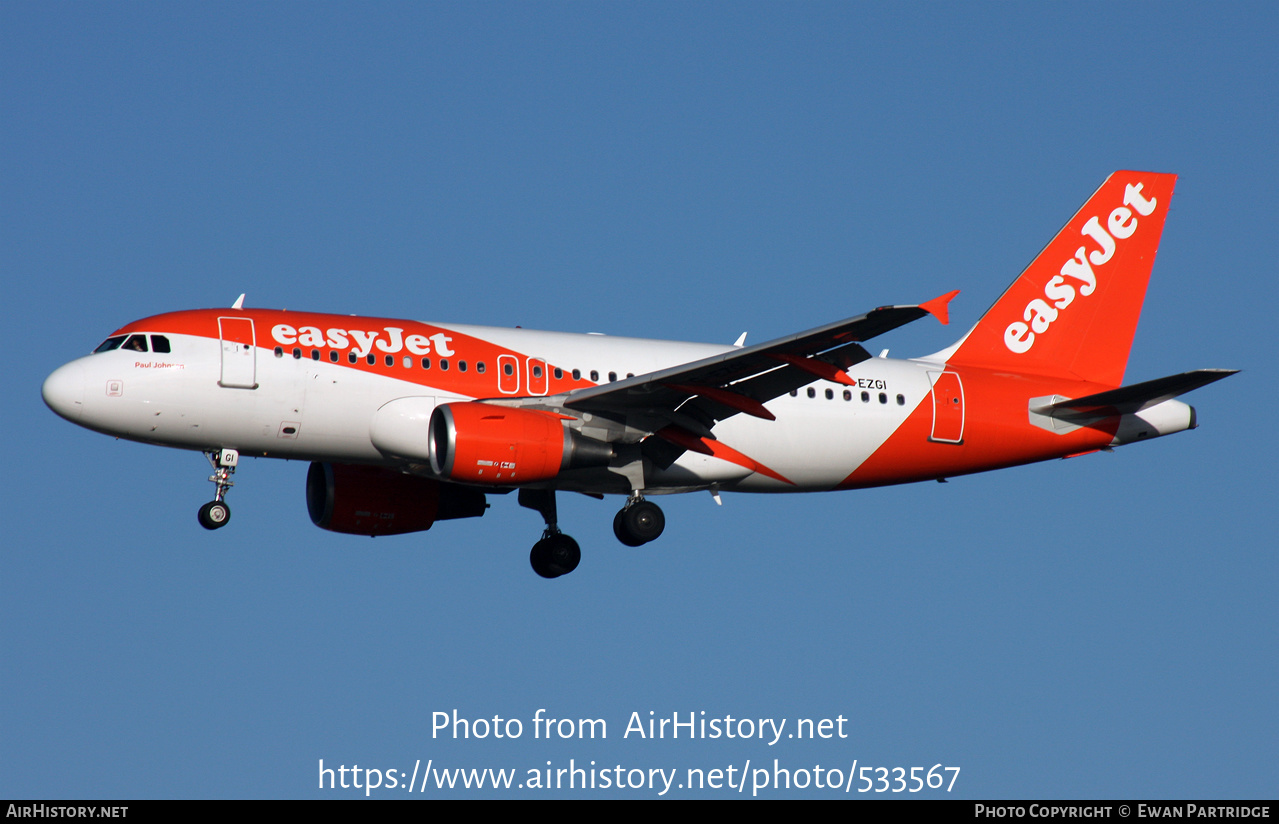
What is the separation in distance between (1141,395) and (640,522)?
35.6 ft

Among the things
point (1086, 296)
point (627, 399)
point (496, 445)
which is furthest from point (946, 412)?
point (496, 445)

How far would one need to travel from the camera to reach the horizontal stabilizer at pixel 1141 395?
2927 cm

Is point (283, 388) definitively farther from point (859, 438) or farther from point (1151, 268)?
point (1151, 268)

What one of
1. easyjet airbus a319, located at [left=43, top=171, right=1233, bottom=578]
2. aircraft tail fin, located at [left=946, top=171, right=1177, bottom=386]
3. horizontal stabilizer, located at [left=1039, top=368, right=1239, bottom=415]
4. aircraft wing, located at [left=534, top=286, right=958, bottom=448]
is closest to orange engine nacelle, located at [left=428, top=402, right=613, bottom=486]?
easyjet airbus a319, located at [left=43, top=171, right=1233, bottom=578]

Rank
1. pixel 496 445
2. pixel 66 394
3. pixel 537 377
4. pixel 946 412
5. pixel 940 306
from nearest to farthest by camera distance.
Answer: pixel 940 306 → pixel 66 394 → pixel 496 445 → pixel 537 377 → pixel 946 412

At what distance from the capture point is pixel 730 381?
2867 cm

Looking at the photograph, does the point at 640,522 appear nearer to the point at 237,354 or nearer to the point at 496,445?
the point at 496,445

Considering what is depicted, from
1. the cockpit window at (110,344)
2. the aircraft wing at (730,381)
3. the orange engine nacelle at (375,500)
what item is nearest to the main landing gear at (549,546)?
the orange engine nacelle at (375,500)

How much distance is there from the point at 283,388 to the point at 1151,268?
20.6 meters

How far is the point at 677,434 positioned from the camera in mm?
30297

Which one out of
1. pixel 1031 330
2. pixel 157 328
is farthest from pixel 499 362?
pixel 1031 330

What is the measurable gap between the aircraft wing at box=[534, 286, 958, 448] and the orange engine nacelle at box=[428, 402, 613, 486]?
0.96 m

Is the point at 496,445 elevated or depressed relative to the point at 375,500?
depressed

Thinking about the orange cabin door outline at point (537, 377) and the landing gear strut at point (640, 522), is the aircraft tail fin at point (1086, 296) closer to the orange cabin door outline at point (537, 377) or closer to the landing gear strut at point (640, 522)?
the landing gear strut at point (640, 522)
